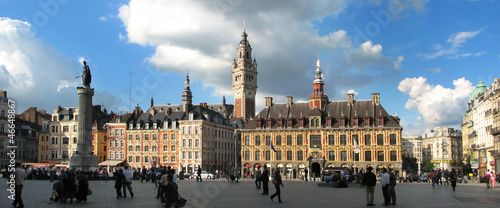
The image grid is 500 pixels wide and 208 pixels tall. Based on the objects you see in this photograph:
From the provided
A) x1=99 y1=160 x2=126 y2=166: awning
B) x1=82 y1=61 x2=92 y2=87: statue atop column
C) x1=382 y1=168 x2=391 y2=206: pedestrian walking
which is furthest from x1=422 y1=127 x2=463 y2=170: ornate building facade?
x1=382 y1=168 x2=391 y2=206: pedestrian walking

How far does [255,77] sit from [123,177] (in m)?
119

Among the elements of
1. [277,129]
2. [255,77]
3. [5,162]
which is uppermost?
[255,77]

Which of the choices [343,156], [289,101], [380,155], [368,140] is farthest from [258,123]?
[380,155]

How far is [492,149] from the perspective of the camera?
67.6m

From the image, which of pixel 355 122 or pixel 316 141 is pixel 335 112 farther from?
pixel 316 141

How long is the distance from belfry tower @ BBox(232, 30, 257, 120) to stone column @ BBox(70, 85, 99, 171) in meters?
84.8

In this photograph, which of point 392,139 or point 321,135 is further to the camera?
point 321,135

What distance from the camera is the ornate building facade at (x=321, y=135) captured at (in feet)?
225

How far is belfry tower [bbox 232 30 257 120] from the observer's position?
13300 cm

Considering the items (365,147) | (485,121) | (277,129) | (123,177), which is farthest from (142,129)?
(123,177)

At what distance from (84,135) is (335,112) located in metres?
38.9

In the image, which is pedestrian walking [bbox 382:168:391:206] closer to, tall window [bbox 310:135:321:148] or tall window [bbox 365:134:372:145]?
tall window [bbox 365:134:372:145]

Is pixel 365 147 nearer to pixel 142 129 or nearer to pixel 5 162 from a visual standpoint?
pixel 142 129

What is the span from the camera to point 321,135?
7150cm
